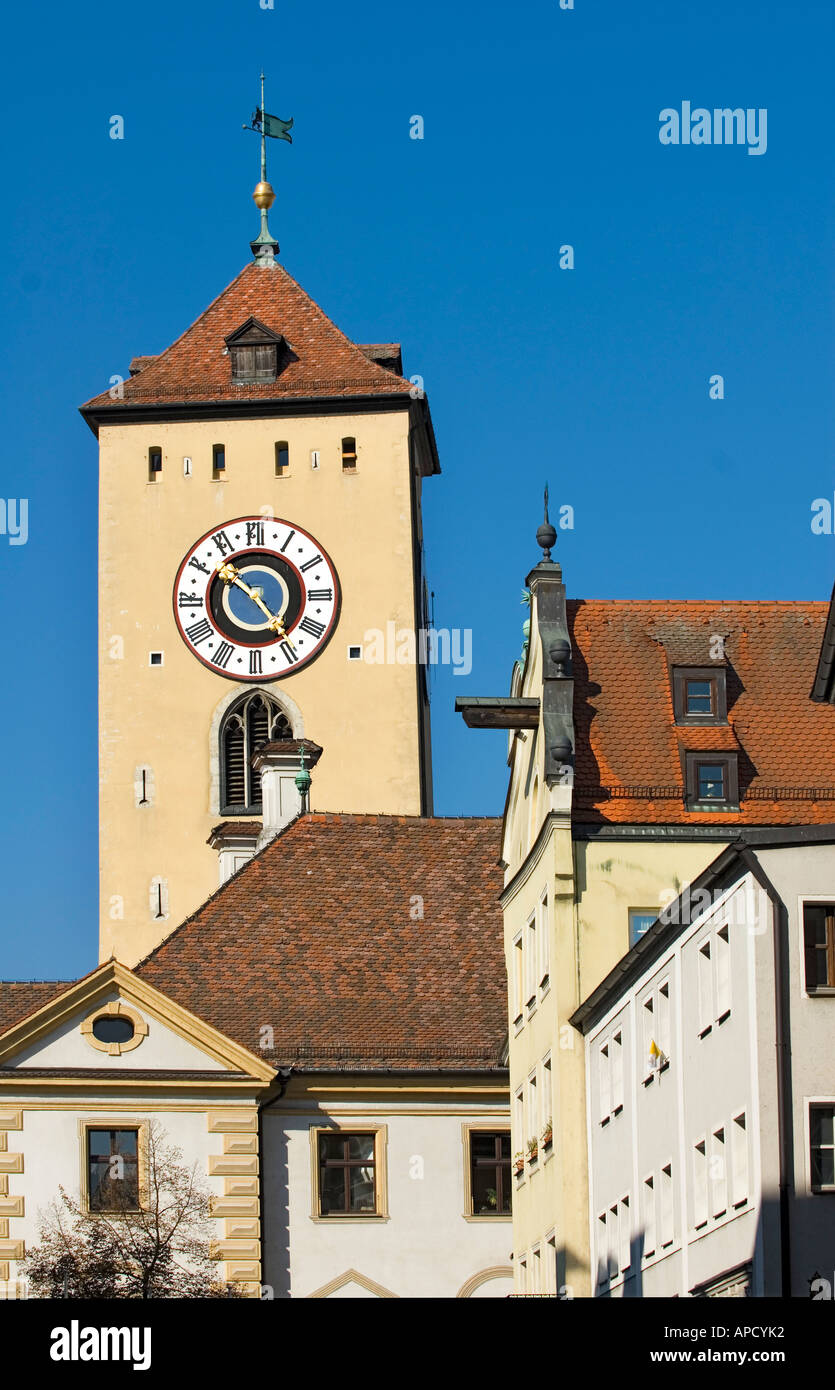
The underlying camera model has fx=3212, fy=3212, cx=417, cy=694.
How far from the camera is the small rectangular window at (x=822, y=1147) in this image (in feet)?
105

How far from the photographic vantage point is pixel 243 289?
84625 mm

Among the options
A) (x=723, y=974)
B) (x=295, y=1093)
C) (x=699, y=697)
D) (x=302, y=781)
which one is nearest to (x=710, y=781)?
(x=699, y=697)

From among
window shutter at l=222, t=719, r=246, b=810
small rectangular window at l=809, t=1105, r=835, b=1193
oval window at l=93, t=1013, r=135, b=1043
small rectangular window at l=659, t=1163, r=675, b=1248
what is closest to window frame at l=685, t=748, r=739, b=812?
small rectangular window at l=659, t=1163, r=675, b=1248

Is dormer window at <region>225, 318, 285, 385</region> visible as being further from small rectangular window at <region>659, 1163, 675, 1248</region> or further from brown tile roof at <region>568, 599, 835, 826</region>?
small rectangular window at <region>659, 1163, 675, 1248</region>

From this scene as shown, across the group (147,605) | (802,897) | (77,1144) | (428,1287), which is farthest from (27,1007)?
(147,605)

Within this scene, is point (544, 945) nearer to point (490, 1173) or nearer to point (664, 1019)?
point (490, 1173)

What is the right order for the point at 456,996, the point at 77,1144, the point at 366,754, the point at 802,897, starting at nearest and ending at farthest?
the point at 802,897 < the point at 77,1144 < the point at 456,996 < the point at 366,754

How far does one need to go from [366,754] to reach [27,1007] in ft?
79.6

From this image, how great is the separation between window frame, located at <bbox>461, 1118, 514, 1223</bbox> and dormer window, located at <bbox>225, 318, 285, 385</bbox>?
3424cm

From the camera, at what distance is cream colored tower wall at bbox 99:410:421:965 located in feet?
241

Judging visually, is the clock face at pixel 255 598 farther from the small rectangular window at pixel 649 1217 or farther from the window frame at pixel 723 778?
the small rectangular window at pixel 649 1217

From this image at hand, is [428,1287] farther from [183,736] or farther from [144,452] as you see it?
[144,452]

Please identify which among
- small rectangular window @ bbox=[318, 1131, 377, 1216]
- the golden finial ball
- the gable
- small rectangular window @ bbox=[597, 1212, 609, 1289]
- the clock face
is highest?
the golden finial ball

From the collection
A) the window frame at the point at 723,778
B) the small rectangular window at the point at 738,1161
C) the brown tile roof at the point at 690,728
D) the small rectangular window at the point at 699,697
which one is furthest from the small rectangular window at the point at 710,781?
the small rectangular window at the point at 738,1161
